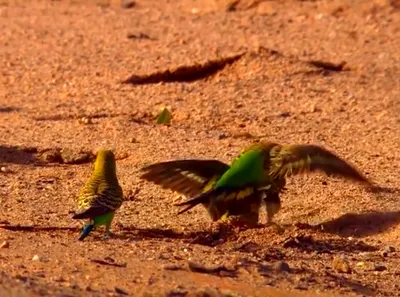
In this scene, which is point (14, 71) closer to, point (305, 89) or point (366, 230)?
point (305, 89)

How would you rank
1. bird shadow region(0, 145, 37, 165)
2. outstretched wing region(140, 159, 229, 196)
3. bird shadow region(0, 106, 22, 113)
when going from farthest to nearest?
bird shadow region(0, 106, 22, 113) → bird shadow region(0, 145, 37, 165) → outstretched wing region(140, 159, 229, 196)

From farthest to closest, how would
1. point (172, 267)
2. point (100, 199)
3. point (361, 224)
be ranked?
point (361, 224), point (100, 199), point (172, 267)

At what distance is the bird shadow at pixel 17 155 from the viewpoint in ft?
29.1

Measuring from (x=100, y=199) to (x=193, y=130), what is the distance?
306 centimetres

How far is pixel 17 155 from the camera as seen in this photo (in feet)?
29.6

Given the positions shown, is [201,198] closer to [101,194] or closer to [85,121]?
[101,194]

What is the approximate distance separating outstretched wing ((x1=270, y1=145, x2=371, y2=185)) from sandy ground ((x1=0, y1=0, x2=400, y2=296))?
293mm

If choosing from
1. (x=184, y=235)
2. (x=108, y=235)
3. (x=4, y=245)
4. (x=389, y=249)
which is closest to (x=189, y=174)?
(x=184, y=235)

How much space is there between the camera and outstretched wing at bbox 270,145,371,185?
7.30m

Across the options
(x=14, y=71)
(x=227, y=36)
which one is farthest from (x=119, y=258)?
(x=227, y=36)

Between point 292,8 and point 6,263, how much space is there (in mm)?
10322

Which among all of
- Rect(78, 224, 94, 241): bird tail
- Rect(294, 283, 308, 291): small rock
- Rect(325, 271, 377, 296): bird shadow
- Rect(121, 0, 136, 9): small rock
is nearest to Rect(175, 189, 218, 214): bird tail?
Rect(78, 224, 94, 241): bird tail

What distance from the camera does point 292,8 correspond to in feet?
52.3

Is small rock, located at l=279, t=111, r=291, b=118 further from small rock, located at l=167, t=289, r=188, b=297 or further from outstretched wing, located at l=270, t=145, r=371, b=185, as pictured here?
small rock, located at l=167, t=289, r=188, b=297
